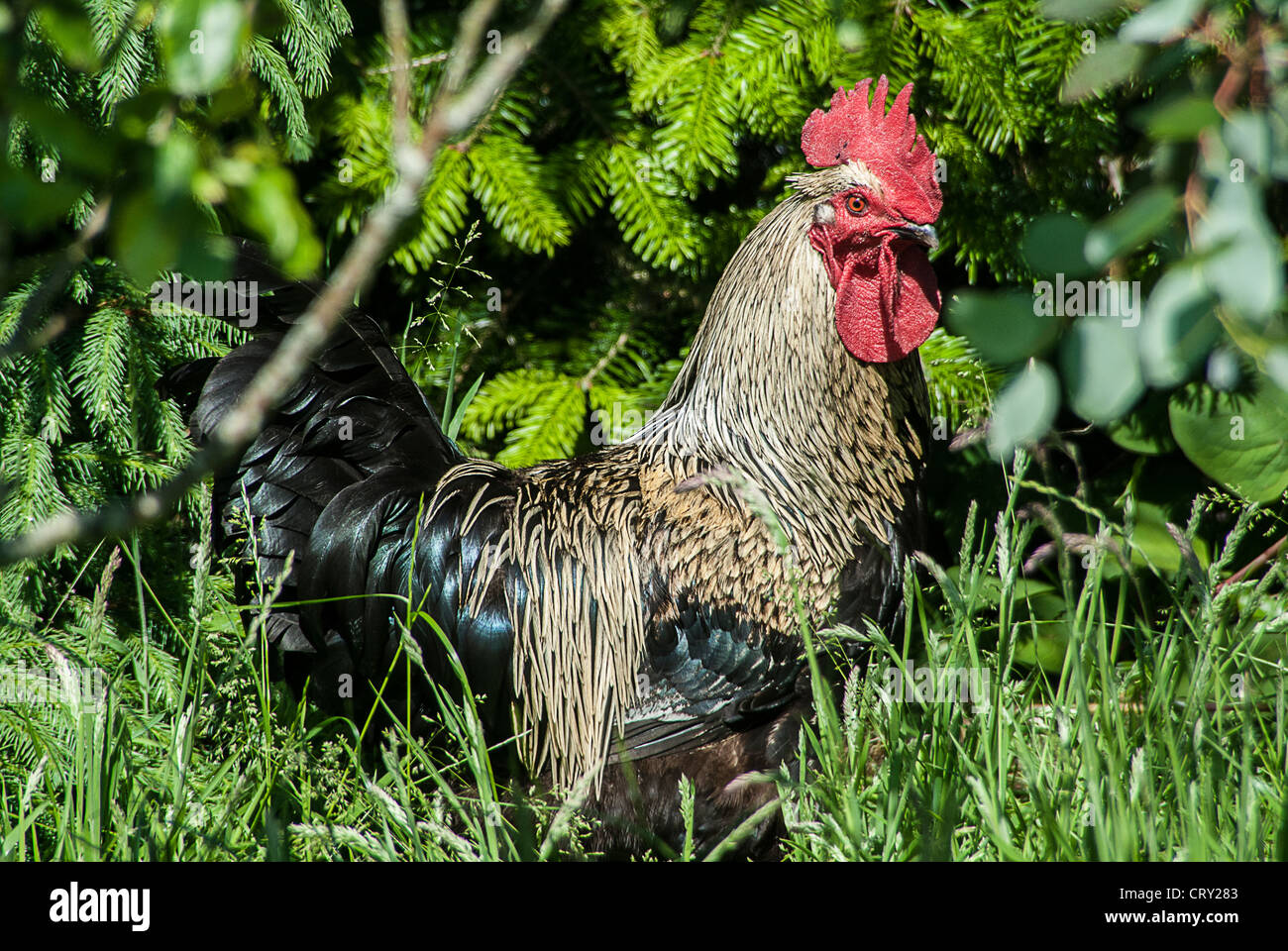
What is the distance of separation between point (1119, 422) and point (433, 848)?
2705mm

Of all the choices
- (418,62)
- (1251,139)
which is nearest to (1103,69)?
(1251,139)

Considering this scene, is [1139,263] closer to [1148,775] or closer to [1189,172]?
[1148,775]

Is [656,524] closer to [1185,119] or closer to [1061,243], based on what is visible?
[1061,243]

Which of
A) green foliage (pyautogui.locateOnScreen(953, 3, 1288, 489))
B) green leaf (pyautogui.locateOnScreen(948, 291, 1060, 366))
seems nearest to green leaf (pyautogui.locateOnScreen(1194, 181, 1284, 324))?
green foliage (pyautogui.locateOnScreen(953, 3, 1288, 489))

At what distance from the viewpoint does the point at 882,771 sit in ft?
7.04

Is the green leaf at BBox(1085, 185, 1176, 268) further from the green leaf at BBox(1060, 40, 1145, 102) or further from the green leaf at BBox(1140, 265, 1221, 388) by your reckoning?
the green leaf at BBox(1060, 40, 1145, 102)

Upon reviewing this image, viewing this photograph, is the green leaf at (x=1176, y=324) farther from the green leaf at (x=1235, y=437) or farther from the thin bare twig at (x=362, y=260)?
the green leaf at (x=1235, y=437)

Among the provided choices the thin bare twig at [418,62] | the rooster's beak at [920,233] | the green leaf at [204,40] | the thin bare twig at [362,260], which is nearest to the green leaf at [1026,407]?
the thin bare twig at [362,260]

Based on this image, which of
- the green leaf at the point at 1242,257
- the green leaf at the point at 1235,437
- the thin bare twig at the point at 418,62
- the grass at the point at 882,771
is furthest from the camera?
the thin bare twig at the point at 418,62

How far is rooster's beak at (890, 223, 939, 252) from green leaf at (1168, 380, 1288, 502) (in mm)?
→ 1143

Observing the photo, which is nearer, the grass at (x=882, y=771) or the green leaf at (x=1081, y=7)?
the green leaf at (x=1081, y=7)

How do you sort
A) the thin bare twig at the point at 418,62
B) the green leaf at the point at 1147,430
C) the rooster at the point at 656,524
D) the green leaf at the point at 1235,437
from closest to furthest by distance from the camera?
the rooster at the point at 656,524 < the green leaf at the point at 1235,437 < the green leaf at the point at 1147,430 < the thin bare twig at the point at 418,62

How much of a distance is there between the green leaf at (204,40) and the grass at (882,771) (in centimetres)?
119

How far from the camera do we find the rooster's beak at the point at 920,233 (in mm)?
2615
